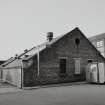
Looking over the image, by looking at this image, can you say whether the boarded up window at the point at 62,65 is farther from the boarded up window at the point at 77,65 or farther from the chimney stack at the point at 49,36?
the chimney stack at the point at 49,36

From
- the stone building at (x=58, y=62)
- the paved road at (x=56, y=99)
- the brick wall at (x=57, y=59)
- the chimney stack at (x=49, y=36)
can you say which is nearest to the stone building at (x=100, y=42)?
the stone building at (x=58, y=62)

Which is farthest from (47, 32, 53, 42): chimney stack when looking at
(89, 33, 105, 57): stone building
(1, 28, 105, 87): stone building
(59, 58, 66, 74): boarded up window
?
(89, 33, 105, 57): stone building

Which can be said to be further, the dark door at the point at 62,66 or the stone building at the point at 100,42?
the stone building at the point at 100,42

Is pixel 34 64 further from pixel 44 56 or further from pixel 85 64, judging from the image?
pixel 85 64

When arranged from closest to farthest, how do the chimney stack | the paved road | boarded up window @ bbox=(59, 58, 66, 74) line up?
the paved road < boarded up window @ bbox=(59, 58, 66, 74) < the chimney stack

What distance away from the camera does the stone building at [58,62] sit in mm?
20547

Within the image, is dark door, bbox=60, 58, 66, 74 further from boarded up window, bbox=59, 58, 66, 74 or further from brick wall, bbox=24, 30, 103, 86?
brick wall, bbox=24, 30, 103, 86

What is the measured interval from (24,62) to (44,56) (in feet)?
8.62

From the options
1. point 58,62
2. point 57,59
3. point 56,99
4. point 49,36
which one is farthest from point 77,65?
point 56,99

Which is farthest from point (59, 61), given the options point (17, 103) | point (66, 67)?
point (17, 103)

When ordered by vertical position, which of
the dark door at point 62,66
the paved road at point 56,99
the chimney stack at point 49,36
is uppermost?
the chimney stack at point 49,36

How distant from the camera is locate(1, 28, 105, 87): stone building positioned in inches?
809

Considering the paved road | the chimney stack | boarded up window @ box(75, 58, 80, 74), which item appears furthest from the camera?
the chimney stack

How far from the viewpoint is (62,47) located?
2334cm
